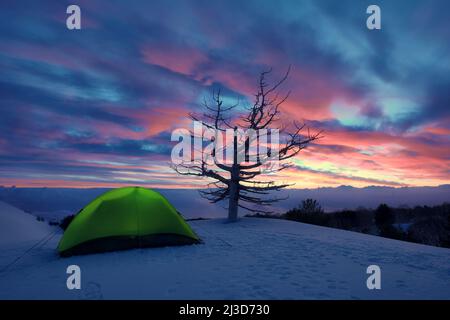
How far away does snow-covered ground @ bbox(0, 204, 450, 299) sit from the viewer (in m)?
4.66

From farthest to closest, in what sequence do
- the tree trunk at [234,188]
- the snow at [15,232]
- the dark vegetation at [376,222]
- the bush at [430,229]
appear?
the bush at [430,229], the dark vegetation at [376,222], the tree trunk at [234,188], the snow at [15,232]

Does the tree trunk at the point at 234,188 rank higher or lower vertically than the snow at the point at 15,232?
higher

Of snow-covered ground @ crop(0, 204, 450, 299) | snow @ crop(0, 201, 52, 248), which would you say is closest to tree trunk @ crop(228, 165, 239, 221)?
snow-covered ground @ crop(0, 204, 450, 299)

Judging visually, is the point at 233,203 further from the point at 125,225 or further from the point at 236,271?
the point at 236,271

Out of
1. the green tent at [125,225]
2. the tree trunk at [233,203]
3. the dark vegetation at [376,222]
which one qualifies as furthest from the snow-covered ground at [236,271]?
the dark vegetation at [376,222]

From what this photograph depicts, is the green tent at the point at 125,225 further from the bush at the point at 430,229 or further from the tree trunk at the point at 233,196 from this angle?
the bush at the point at 430,229

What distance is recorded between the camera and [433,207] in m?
29.5

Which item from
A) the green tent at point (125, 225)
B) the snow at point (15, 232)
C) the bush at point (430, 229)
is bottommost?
the bush at point (430, 229)

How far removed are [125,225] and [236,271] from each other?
11.4 ft

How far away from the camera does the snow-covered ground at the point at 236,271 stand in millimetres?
4660

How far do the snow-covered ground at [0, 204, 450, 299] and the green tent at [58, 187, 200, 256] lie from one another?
33 centimetres

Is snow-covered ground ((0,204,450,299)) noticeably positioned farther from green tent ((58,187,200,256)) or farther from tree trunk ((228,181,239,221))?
tree trunk ((228,181,239,221))

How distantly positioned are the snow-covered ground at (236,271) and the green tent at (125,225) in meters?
0.33
